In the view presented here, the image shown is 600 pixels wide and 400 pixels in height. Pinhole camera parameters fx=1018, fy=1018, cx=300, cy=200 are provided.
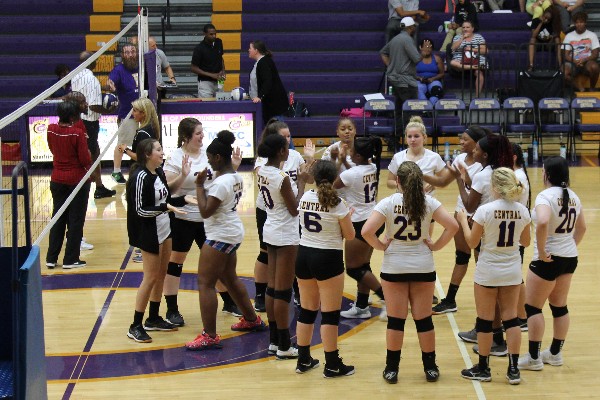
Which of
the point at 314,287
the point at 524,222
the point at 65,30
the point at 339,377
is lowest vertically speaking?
the point at 339,377

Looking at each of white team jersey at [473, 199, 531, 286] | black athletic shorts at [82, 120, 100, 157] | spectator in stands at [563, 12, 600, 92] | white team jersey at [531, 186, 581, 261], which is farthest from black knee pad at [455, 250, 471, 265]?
spectator in stands at [563, 12, 600, 92]

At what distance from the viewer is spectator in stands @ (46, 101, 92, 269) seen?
35.1 ft

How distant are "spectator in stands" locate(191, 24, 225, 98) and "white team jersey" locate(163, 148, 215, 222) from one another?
367 inches

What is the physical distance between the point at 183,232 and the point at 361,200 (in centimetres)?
163

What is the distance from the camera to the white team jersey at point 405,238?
24.5 feet

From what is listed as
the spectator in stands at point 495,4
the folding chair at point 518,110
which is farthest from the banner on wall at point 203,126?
the spectator in stands at point 495,4

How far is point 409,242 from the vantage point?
7.50m

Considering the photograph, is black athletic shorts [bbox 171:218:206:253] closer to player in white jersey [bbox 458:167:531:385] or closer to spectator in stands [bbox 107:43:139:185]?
player in white jersey [bbox 458:167:531:385]

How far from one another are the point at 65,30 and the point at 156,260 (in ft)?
44.2

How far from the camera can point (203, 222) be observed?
29.8ft

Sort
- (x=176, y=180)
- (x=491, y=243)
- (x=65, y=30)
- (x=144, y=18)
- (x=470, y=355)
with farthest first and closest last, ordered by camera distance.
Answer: (x=65, y=30) → (x=144, y=18) → (x=176, y=180) → (x=470, y=355) → (x=491, y=243)

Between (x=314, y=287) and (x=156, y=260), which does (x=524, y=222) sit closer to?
(x=314, y=287)

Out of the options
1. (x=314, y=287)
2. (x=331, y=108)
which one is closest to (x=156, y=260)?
(x=314, y=287)

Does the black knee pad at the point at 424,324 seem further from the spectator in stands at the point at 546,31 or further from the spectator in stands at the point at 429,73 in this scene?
the spectator in stands at the point at 546,31
